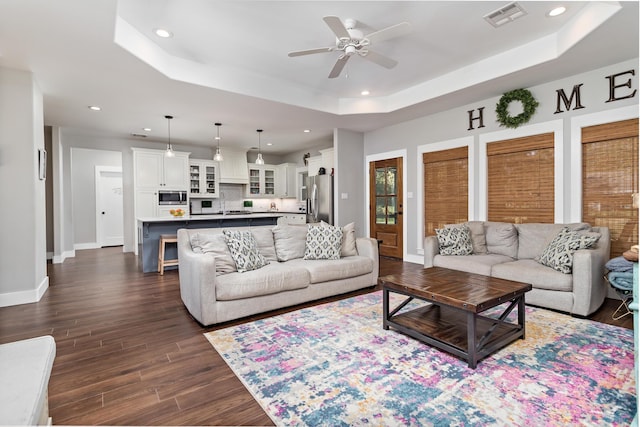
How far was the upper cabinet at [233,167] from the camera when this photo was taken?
8.55m

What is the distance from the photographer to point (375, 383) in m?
1.99

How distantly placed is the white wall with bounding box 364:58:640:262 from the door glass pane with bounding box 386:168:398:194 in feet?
1.02

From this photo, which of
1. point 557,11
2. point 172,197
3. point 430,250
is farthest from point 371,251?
point 172,197

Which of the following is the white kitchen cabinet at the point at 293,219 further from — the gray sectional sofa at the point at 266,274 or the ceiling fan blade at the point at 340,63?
the ceiling fan blade at the point at 340,63

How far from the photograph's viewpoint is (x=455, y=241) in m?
4.25

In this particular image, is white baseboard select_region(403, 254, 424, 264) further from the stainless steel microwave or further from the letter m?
the stainless steel microwave

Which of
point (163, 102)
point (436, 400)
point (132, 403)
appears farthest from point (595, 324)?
point (163, 102)

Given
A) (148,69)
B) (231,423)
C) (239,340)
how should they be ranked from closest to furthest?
(231,423)
(239,340)
(148,69)

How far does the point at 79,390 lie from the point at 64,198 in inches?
260

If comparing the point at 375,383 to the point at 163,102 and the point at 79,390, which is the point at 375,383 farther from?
the point at 163,102

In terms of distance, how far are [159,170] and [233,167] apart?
75.1 inches

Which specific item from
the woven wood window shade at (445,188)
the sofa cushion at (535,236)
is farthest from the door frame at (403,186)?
the sofa cushion at (535,236)

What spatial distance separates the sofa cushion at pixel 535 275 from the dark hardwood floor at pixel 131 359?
433 mm

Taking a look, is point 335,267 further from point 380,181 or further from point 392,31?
point 380,181
